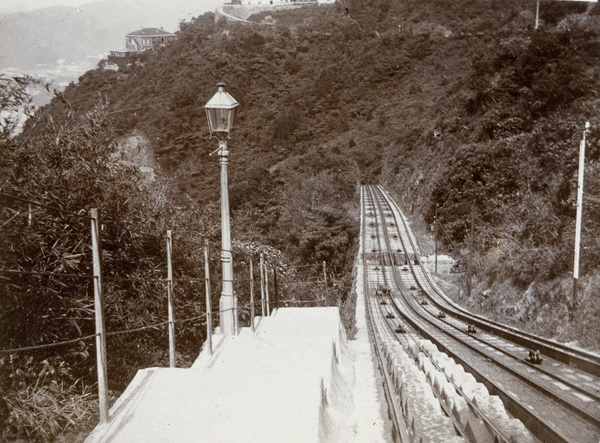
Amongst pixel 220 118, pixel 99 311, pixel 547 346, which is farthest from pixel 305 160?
pixel 99 311

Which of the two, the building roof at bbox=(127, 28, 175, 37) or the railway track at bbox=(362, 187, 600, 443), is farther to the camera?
the building roof at bbox=(127, 28, 175, 37)

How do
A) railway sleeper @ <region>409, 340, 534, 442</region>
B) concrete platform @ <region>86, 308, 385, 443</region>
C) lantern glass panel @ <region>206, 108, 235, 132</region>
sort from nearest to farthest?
concrete platform @ <region>86, 308, 385, 443</region> → railway sleeper @ <region>409, 340, 534, 442</region> → lantern glass panel @ <region>206, 108, 235, 132</region>

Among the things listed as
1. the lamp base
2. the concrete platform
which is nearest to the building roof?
the lamp base

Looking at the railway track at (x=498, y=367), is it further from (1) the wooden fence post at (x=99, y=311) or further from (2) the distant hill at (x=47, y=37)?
(2) the distant hill at (x=47, y=37)

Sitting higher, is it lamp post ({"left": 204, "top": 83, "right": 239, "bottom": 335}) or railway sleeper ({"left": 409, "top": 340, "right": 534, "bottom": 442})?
lamp post ({"left": 204, "top": 83, "right": 239, "bottom": 335})

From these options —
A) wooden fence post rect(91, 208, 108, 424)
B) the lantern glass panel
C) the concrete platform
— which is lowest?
the concrete platform

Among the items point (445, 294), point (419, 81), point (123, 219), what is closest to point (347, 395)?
point (123, 219)

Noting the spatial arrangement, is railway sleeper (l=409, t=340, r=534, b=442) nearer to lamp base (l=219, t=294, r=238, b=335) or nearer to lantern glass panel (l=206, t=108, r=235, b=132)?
lamp base (l=219, t=294, r=238, b=335)
